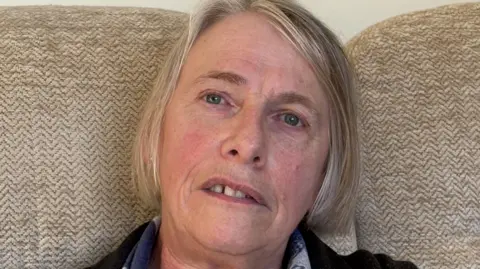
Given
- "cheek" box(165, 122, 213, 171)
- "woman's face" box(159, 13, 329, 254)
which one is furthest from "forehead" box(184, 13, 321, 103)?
"cheek" box(165, 122, 213, 171)

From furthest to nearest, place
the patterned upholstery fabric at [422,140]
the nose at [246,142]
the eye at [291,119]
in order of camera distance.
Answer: the patterned upholstery fabric at [422,140]
the eye at [291,119]
the nose at [246,142]

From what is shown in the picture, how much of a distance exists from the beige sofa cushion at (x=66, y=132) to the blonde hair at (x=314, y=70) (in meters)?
0.06

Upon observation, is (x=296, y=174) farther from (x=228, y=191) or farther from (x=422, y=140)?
(x=422, y=140)

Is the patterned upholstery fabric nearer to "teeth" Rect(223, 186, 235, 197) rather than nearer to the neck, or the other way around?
the neck

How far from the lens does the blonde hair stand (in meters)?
1.32

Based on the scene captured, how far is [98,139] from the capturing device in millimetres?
1393

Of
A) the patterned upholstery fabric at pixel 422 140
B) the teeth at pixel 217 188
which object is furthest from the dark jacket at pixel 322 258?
the teeth at pixel 217 188

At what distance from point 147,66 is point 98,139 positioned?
0.18m

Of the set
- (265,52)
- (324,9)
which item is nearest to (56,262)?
(265,52)

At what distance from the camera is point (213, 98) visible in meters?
1.27

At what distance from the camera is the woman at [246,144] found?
119cm

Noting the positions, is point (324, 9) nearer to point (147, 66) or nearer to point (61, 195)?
point (147, 66)

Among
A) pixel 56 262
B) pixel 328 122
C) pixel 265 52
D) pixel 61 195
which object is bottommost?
pixel 56 262

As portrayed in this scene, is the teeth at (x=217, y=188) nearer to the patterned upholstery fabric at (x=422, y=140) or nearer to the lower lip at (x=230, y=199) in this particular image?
the lower lip at (x=230, y=199)
